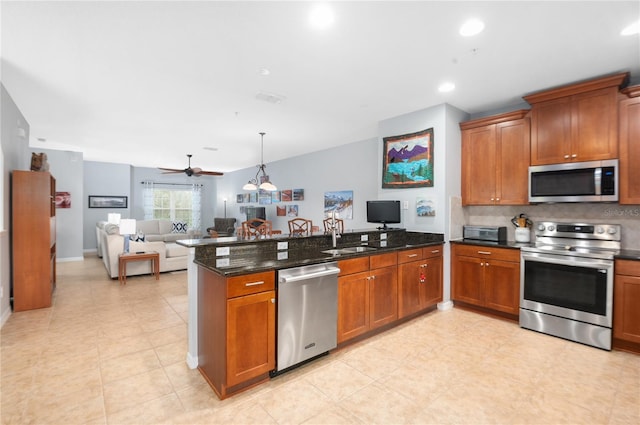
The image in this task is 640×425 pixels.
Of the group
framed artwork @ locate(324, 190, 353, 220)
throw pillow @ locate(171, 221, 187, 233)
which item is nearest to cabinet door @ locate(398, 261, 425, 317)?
framed artwork @ locate(324, 190, 353, 220)

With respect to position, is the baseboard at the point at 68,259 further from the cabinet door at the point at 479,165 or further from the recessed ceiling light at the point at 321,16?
the cabinet door at the point at 479,165

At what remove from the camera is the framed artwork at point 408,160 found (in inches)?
162

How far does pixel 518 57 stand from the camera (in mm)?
2795

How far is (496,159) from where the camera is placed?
156 inches

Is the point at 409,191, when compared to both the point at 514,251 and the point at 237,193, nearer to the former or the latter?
the point at 514,251

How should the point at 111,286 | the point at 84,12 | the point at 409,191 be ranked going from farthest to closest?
1. the point at 111,286
2. the point at 409,191
3. the point at 84,12

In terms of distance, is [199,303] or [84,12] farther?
[199,303]

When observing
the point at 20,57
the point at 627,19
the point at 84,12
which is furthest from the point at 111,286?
the point at 627,19

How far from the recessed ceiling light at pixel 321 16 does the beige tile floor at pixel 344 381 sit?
280cm

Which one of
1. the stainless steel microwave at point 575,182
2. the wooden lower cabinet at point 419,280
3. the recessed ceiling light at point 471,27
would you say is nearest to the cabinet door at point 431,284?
the wooden lower cabinet at point 419,280

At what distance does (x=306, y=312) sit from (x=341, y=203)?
4.46m

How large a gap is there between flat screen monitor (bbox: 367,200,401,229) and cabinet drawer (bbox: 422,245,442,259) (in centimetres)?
62

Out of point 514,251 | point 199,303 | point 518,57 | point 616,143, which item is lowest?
point 199,303

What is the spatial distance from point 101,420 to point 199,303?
0.90m
